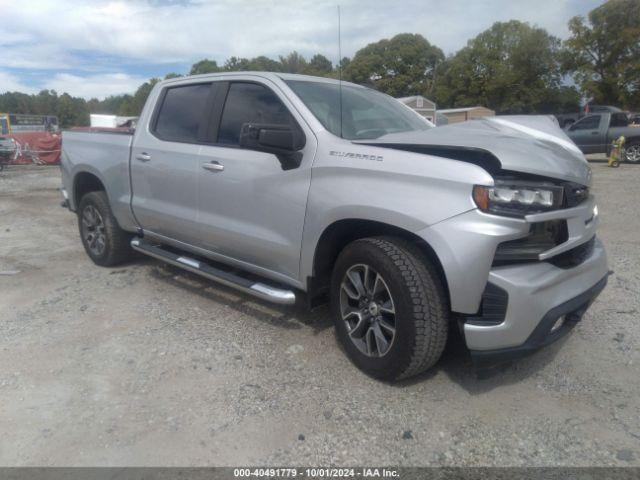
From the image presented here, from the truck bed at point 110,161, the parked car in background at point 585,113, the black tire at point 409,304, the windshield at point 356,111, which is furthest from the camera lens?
the parked car in background at point 585,113

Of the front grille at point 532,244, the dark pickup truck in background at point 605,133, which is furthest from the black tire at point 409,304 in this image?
Result: the dark pickup truck in background at point 605,133

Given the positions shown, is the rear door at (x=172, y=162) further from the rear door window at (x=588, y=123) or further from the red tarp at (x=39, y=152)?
the red tarp at (x=39, y=152)

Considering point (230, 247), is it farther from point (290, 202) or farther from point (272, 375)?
point (272, 375)

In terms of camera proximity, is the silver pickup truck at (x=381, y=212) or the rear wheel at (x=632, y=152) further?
the rear wheel at (x=632, y=152)

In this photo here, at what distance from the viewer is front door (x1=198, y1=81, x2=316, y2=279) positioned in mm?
3289

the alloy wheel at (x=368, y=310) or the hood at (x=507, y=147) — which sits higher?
the hood at (x=507, y=147)

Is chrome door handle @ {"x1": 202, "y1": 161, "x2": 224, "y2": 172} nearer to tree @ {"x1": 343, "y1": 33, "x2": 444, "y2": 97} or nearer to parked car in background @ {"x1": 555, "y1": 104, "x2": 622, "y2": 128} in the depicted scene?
parked car in background @ {"x1": 555, "y1": 104, "x2": 622, "y2": 128}

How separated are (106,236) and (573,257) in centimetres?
443

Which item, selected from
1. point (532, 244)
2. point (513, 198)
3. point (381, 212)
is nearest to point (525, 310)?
point (532, 244)

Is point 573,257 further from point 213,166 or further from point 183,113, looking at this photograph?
point 183,113

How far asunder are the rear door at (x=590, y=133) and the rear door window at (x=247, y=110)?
15.9 meters

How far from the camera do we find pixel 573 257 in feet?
9.23

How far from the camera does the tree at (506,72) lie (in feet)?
157

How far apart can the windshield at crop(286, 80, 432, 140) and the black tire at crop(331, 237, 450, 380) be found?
→ 0.92 m
